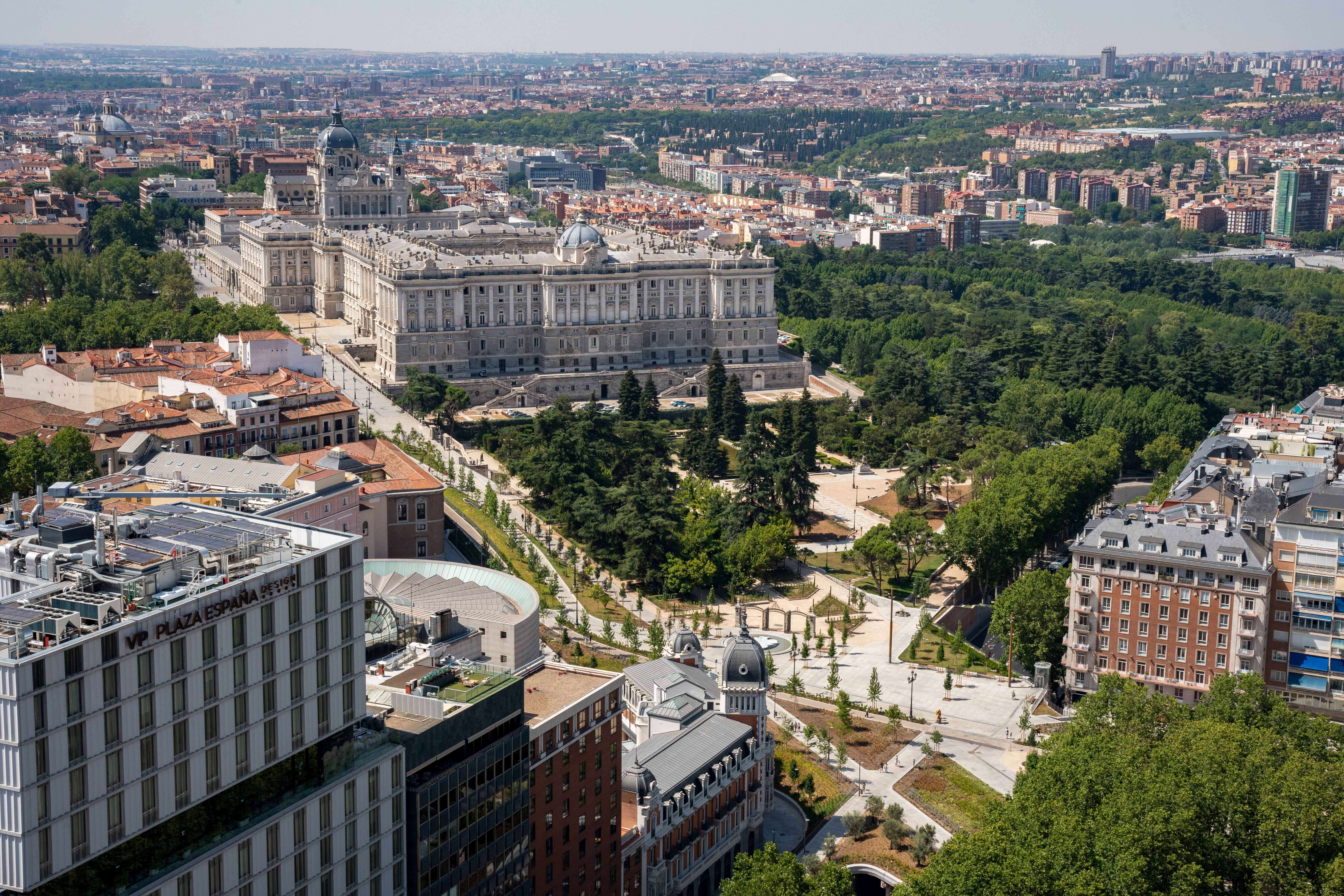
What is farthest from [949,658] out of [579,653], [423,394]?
[423,394]

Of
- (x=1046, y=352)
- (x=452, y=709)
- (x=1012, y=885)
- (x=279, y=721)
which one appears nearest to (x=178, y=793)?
(x=279, y=721)

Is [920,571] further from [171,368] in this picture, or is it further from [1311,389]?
[1311,389]

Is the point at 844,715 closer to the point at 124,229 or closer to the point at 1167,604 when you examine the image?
the point at 1167,604

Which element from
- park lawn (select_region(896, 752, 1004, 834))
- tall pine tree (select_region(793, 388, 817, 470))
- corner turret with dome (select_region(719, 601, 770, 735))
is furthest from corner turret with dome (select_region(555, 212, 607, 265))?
corner turret with dome (select_region(719, 601, 770, 735))

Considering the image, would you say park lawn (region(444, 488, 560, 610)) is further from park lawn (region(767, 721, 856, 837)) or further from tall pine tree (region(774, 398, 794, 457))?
tall pine tree (region(774, 398, 794, 457))

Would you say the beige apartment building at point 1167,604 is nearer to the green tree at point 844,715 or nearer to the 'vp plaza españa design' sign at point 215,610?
the green tree at point 844,715

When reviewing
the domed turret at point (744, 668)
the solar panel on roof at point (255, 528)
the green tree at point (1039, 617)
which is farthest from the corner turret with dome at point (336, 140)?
the solar panel on roof at point (255, 528)
